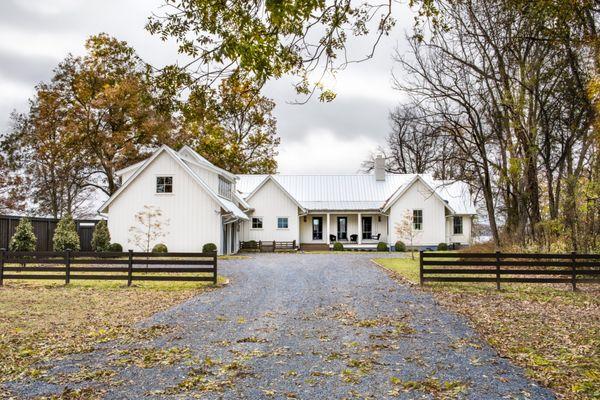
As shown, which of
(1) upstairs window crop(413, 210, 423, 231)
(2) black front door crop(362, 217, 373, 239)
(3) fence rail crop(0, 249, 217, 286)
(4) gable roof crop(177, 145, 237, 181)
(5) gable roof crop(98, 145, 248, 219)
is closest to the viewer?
(3) fence rail crop(0, 249, 217, 286)

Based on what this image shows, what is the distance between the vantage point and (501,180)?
21.1 meters

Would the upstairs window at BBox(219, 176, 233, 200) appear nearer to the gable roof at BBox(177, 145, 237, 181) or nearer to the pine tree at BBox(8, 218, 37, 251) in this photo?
the gable roof at BBox(177, 145, 237, 181)

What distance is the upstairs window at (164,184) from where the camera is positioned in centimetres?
2867

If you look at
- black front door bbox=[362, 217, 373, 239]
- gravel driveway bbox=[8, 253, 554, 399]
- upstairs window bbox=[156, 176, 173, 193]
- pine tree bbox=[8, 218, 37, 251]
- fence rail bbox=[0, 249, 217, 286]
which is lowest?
gravel driveway bbox=[8, 253, 554, 399]

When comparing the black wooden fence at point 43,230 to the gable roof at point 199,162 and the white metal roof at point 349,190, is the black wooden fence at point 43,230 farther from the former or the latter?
the white metal roof at point 349,190

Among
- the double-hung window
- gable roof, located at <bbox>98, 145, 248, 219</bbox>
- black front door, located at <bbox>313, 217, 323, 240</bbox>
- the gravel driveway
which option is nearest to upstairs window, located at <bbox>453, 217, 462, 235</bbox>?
the double-hung window

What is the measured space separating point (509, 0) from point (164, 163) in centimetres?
2261

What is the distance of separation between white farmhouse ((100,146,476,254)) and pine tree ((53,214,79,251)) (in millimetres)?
4138

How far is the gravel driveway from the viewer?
5.69m

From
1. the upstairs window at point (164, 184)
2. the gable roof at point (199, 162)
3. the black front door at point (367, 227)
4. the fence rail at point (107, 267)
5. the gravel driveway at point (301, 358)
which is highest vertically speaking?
the gable roof at point (199, 162)

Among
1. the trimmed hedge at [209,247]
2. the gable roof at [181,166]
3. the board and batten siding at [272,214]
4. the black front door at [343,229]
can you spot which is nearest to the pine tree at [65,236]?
the gable roof at [181,166]

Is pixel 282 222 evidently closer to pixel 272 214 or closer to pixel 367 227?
pixel 272 214

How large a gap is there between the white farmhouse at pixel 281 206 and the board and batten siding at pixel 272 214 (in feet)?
0.24

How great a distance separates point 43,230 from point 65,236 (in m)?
2.70
